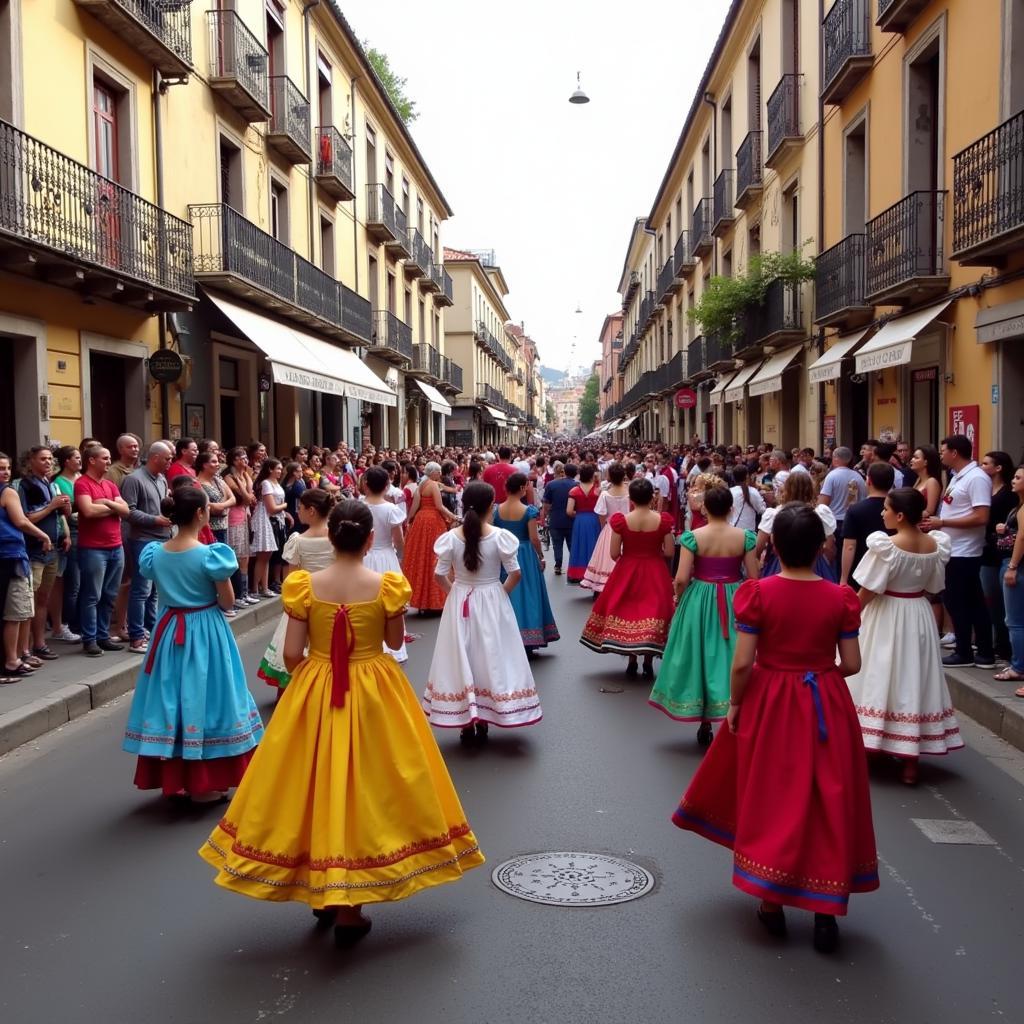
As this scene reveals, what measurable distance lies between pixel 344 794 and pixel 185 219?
14.1 metres

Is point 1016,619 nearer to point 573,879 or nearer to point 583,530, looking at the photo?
point 573,879

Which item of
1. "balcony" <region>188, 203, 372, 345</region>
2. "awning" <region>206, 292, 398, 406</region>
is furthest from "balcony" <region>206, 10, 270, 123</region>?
"awning" <region>206, 292, 398, 406</region>

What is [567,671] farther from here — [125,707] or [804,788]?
[804,788]

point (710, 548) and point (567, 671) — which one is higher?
point (710, 548)

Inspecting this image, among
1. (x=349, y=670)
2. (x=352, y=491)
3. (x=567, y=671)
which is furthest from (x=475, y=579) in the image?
(x=352, y=491)

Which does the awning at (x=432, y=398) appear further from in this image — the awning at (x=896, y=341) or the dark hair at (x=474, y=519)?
the dark hair at (x=474, y=519)

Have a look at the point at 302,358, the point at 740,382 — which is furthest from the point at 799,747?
the point at 740,382

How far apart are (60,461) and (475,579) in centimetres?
461

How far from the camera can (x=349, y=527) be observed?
13.1ft

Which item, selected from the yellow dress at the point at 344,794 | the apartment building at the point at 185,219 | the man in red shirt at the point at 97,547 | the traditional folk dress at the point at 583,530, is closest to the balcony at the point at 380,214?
the apartment building at the point at 185,219

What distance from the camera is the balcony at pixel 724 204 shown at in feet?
86.0

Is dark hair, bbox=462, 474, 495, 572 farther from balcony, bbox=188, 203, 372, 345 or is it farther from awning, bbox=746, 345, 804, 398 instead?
awning, bbox=746, 345, 804, 398

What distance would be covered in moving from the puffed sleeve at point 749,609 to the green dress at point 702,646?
2578 mm

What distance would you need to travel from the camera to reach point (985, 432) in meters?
12.0
